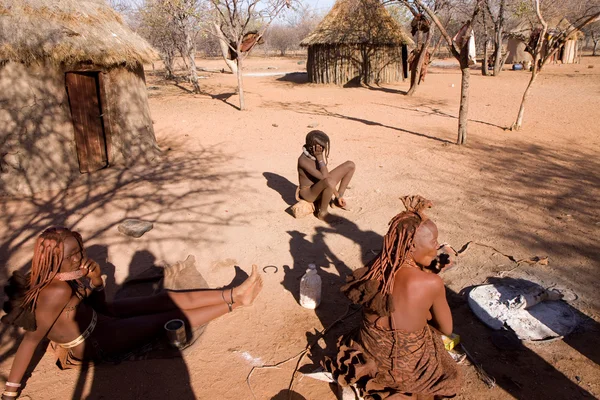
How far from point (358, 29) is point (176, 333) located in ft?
54.0

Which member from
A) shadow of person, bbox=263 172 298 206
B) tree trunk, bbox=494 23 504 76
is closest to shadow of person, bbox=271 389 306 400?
shadow of person, bbox=263 172 298 206

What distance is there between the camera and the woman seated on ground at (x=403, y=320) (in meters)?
2.22

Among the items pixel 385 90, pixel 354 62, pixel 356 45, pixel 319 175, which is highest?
pixel 356 45

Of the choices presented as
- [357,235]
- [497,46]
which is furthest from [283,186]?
[497,46]

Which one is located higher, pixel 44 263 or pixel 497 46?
pixel 497 46

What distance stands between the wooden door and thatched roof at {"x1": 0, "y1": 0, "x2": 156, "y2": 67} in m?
0.34

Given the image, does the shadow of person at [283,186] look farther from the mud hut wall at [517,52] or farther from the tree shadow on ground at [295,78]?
the mud hut wall at [517,52]

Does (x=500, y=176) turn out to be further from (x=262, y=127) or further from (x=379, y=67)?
(x=379, y=67)

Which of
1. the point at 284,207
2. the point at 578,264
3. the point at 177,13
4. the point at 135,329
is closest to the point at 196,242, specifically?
the point at 284,207

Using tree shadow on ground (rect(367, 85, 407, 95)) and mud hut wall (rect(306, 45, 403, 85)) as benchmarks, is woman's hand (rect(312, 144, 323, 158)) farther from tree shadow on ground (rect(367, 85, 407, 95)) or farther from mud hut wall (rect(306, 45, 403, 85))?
mud hut wall (rect(306, 45, 403, 85))

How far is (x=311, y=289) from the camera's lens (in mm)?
3455

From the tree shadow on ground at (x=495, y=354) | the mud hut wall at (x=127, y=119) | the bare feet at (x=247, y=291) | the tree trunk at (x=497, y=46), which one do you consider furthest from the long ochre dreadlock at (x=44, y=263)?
the tree trunk at (x=497, y=46)

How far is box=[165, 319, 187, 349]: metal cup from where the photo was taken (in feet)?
9.84

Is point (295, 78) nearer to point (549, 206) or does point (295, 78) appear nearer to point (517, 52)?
point (517, 52)
